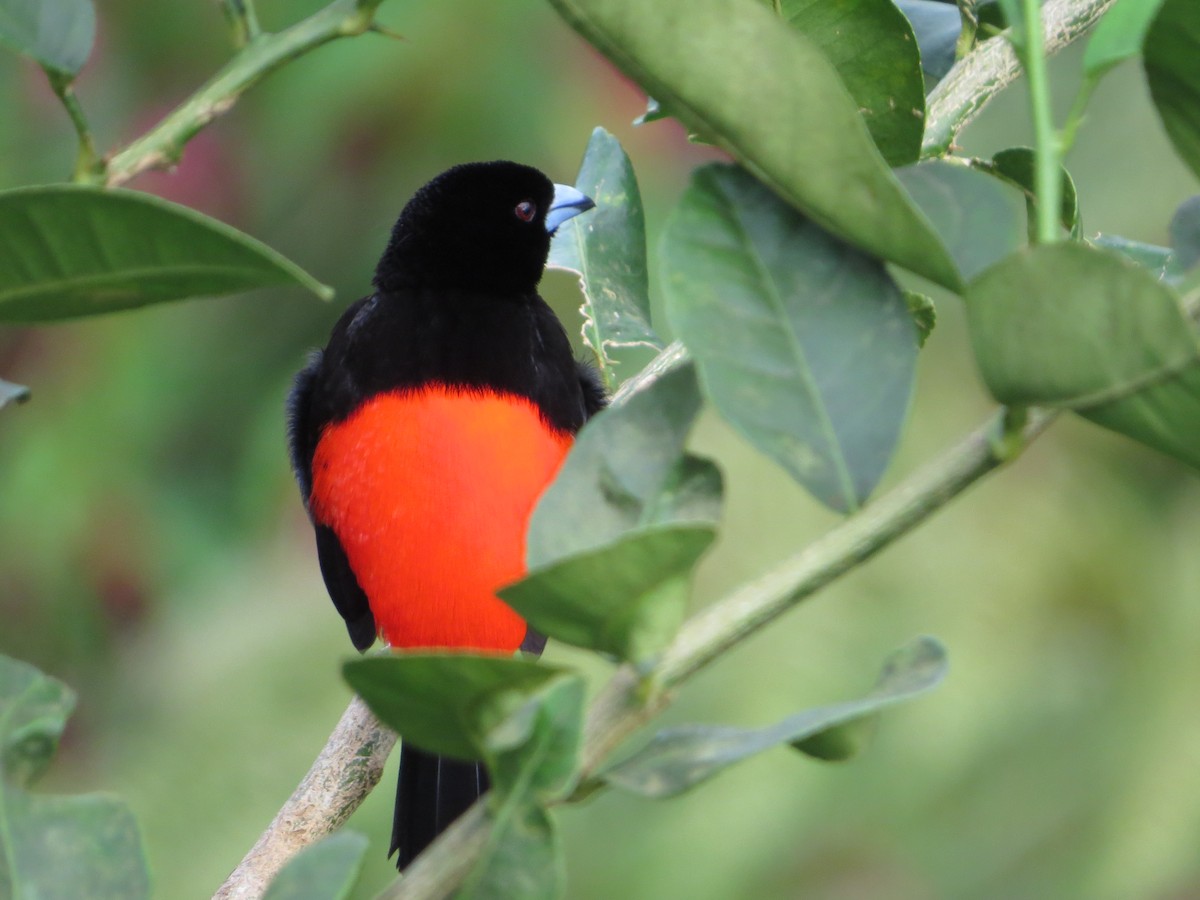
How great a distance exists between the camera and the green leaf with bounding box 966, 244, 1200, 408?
0.61 m

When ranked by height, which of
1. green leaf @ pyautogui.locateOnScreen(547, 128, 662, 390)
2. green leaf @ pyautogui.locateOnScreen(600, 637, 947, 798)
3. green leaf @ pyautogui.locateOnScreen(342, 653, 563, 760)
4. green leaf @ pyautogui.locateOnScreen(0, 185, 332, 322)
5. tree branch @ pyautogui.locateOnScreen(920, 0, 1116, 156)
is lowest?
green leaf @ pyautogui.locateOnScreen(547, 128, 662, 390)

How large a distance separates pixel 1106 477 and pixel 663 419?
15.2 ft

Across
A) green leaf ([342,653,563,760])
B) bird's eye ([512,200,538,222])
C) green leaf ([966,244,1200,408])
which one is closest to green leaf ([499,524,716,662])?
green leaf ([342,653,563,760])

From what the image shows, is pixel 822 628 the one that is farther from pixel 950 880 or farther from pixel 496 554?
pixel 496 554

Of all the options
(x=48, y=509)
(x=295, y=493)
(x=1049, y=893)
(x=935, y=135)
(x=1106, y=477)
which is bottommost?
(x=1049, y=893)

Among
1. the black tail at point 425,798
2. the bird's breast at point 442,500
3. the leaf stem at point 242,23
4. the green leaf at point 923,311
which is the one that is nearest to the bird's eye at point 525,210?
the bird's breast at point 442,500

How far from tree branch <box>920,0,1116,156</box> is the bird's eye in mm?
1047

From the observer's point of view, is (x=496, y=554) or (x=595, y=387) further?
(x=595, y=387)

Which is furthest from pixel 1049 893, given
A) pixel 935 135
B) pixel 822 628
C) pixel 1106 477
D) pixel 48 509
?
pixel 935 135

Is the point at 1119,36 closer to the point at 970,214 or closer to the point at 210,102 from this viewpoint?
the point at 970,214

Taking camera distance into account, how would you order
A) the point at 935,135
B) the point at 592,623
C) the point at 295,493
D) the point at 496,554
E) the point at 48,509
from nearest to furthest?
1. the point at 592,623
2. the point at 935,135
3. the point at 496,554
4. the point at 48,509
5. the point at 295,493

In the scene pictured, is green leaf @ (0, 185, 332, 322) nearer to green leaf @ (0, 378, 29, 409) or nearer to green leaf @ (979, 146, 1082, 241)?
green leaf @ (0, 378, 29, 409)

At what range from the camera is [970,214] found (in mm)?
728

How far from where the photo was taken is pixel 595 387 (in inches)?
92.2
